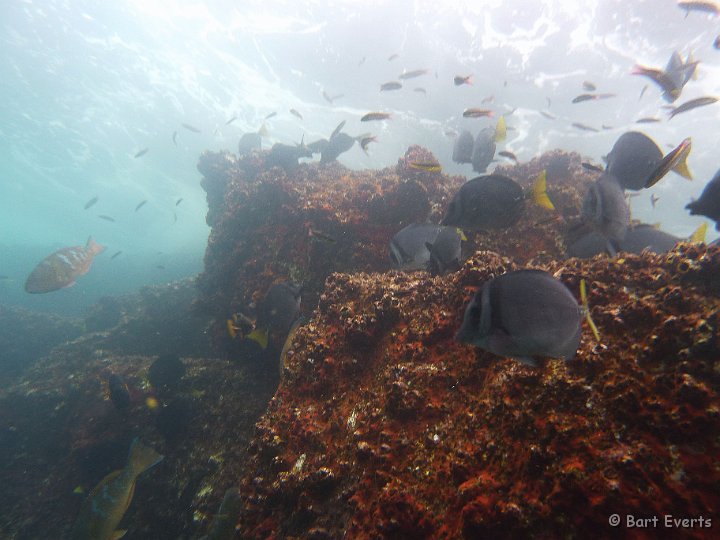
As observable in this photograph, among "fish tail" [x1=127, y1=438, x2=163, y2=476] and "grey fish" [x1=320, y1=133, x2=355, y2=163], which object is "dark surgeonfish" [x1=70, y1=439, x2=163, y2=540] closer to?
"fish tail" [x1=127, y1=438, x2=163, y2=476]

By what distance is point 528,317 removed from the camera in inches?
65.6

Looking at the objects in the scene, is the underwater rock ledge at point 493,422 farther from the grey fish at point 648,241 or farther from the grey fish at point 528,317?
the grey fish at point 648,241

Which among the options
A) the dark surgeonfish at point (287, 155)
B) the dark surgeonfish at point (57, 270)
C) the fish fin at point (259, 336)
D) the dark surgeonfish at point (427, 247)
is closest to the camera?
the dark surgeonfish at point (427, 247)

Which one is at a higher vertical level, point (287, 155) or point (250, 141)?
point (287, 155)

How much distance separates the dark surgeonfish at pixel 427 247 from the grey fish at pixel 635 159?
1.69m

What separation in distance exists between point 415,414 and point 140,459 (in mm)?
4098

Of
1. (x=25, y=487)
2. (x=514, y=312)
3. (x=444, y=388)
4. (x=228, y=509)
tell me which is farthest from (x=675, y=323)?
(x=25, y=487)

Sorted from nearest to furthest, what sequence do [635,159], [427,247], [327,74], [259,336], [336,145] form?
[635,159] → [427,247] → [259,336] → [336,145] → [327,74]

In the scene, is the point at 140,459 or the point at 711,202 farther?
the point at 140,459

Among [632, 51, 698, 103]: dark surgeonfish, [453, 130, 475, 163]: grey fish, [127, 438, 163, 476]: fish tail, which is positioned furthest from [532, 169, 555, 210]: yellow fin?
[127, 438, 163, 476]: fish tail

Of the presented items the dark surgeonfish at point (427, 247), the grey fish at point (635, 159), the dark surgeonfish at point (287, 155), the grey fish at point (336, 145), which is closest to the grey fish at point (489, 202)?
the dark surgeonfish at point (427, 247)

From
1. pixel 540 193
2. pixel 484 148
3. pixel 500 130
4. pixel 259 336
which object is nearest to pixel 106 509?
pixel 259 336

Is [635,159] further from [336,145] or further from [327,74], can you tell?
[327,74]

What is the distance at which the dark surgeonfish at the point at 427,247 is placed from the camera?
3512 mm
